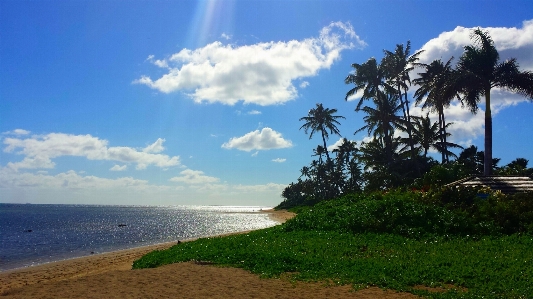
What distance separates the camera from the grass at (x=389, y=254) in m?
10.3

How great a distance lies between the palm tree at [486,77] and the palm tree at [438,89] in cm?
91

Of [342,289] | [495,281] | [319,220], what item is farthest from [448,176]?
[342,289]

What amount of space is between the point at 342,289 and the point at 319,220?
37.9 feet

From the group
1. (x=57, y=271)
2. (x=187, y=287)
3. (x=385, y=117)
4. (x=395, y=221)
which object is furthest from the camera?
(x=385, y=117)

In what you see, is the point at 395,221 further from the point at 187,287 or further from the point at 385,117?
the point at 385,117

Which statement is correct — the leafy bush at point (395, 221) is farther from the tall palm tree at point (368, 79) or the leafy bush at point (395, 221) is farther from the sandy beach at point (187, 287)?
the tall palm tree at point (368, 79)

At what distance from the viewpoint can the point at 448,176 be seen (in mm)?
28219

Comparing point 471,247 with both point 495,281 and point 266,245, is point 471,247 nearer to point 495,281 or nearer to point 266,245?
point 495,281

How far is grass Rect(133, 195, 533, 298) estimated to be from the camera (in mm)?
10266

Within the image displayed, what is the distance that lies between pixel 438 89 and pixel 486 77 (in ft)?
15.8

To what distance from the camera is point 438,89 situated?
33062 millimetres

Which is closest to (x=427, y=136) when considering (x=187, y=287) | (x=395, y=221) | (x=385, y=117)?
(x=385, y=117)

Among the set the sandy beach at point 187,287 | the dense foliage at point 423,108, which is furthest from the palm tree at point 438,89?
the sandy beach at point 187,287

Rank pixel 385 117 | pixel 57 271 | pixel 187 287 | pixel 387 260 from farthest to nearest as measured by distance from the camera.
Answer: pixel 385 117, pixel 57 271, pixel 387 260, pixel 187 287
